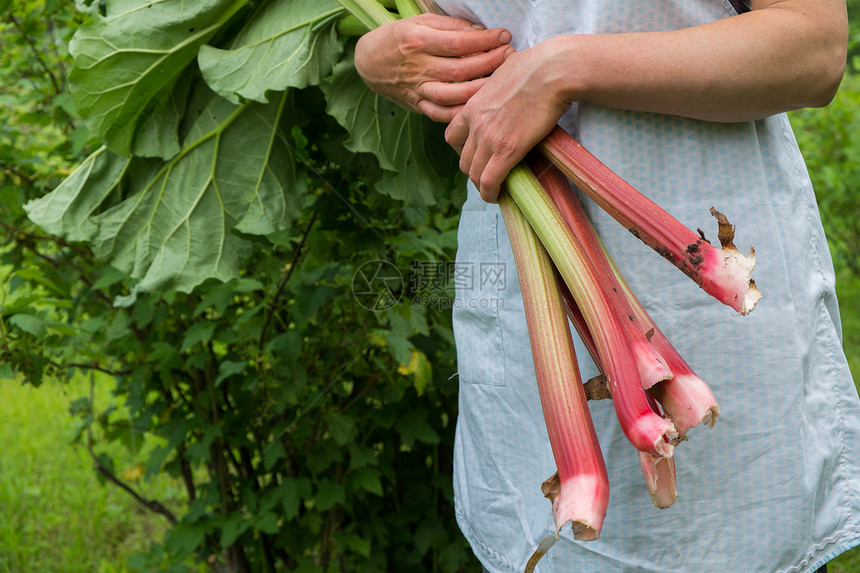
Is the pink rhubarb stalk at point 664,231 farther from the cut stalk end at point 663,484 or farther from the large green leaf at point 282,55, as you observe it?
the large green leaf at point 282,55

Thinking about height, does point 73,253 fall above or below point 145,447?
above

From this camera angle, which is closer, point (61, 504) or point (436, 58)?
point (436, 58)

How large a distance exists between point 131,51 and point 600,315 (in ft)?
3.49

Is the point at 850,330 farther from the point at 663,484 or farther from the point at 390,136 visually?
the point at 663,484

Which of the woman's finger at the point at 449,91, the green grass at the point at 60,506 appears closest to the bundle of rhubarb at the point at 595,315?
the woman's finger at the point at 449,91

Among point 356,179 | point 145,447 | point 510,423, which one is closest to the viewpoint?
point 510,423

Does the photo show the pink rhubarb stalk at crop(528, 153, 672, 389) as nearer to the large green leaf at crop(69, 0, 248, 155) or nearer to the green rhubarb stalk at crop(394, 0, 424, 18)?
the green rhubarb stalk at crop(394, 0, 424, 18)

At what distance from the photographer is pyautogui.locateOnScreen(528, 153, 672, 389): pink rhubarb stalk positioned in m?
0.82

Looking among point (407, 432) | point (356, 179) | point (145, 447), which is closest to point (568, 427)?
point (356, 179)

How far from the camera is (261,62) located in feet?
4.54

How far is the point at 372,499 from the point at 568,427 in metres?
1.54

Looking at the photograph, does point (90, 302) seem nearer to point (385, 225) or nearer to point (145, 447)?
point (385, 225)

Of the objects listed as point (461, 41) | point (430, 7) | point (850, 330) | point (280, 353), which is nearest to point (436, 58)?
point (461, 41)

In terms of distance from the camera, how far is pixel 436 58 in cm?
109
